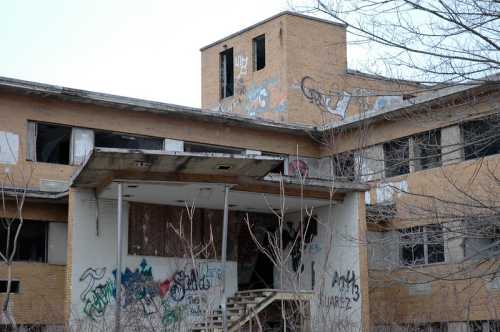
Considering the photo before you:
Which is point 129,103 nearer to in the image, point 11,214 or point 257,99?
point 11,214

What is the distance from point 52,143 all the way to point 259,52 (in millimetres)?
12666

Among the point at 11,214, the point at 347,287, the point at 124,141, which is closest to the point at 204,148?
the point at 124,141

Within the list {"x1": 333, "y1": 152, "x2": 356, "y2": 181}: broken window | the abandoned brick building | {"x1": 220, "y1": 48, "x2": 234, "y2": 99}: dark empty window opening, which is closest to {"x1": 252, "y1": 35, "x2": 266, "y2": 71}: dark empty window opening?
{"x1": 220, "y1": 48, "x2": 234, "y2": 99}: dark empty window opening

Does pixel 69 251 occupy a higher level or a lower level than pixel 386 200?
lower

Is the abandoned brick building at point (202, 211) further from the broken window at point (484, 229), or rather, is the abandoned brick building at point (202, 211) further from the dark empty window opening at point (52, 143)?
the broken window at point (484, 229)

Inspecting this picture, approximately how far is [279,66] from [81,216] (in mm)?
13604

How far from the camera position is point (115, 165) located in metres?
19.1

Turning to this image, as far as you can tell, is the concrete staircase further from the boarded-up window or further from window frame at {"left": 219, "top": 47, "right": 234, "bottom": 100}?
window frame at {"left": 219, "top": 47, "right": 234, "bottom": 100}

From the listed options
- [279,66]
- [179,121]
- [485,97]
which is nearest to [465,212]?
[485,97]

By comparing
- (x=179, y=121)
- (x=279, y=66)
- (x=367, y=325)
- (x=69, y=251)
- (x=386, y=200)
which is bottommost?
(x=367, y=325)

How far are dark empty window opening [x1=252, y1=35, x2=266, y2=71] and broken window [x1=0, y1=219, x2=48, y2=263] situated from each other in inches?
547

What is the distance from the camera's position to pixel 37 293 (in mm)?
22109

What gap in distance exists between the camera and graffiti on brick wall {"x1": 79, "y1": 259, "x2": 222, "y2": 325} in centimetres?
2100

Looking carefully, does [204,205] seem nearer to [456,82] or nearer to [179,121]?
[179,121]
